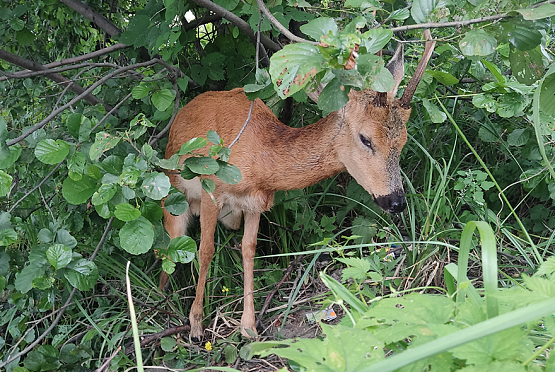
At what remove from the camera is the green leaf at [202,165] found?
1.89 meters

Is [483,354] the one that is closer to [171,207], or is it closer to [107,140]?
[171,207]

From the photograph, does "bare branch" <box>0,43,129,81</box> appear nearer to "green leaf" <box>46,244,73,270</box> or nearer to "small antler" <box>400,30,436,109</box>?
"green leaf" <box>46,244,73,270</box>

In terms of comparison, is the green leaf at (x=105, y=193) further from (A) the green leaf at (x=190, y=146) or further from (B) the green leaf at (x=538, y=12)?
(B) the green leaf at (x=538, y=12)

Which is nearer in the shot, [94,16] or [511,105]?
[511,105]

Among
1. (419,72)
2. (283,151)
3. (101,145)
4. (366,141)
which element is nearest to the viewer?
(101,145)

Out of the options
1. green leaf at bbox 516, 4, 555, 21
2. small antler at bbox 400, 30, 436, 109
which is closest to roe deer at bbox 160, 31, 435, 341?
small antler at bbox 400, 30, 436, 109

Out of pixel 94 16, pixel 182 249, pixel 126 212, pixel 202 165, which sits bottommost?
pixel 182 249

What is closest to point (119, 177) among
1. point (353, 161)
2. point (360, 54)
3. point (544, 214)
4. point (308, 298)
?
point (360, 54)

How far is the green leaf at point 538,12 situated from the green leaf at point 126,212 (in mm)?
1561

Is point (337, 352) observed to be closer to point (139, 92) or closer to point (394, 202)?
point (394, 202)

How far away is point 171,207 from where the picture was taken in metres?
2.07

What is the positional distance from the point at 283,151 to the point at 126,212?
121cm

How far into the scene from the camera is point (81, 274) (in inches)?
88.7

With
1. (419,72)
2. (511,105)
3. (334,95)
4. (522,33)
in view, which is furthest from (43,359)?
(511,105)
